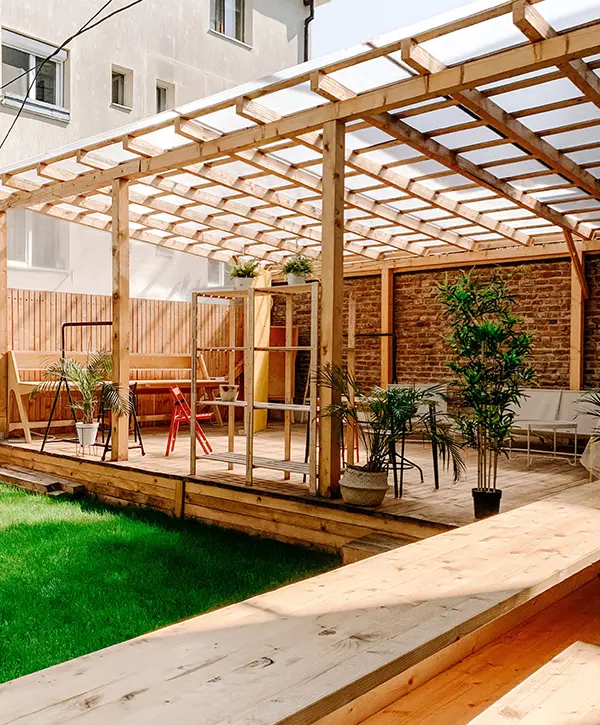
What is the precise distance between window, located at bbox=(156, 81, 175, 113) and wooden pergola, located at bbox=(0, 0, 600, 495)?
467cm

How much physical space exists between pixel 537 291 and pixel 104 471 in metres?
5.98

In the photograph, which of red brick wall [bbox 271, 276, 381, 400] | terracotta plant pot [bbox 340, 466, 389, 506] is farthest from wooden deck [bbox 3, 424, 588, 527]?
red brick wall [bbox 271, 276, 381, 400]

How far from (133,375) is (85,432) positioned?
312 cm

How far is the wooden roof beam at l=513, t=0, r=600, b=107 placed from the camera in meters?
4.07

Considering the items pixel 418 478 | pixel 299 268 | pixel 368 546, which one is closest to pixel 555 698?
pixel 368 546

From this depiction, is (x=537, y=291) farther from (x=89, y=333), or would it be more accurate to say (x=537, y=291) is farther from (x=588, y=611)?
(x=588, y=611)

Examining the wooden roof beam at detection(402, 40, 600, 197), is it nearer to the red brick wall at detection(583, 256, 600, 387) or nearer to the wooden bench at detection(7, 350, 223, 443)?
the red brick wall at detection(583, 256, 600, 387)

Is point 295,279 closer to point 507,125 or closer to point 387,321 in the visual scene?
point 507,125

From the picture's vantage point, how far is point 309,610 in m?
2.44

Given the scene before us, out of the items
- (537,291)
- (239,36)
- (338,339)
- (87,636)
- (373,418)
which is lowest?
(87,636)

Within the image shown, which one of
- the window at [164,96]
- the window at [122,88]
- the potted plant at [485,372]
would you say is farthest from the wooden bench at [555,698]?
the window at [164,96]

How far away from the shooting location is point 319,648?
210 centimetres

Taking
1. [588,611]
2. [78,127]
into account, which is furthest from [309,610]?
[78,127]

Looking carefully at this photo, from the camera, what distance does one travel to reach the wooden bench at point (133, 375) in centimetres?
875
